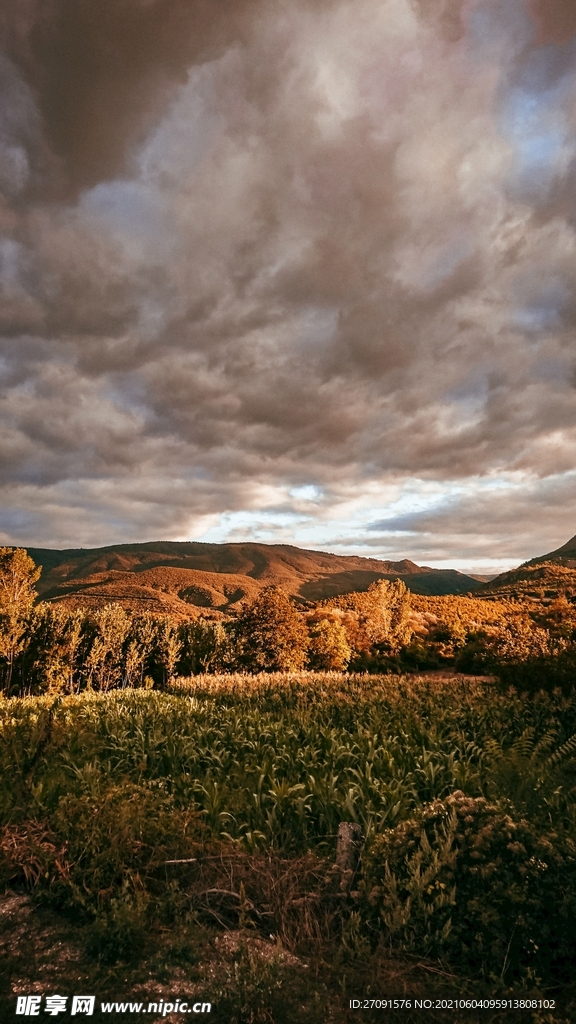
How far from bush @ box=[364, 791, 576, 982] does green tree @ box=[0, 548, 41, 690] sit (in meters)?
56.0

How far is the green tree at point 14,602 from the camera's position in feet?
170

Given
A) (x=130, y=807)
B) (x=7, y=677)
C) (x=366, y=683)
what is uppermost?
(x=130, y=807)

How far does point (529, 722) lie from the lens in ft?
38.1

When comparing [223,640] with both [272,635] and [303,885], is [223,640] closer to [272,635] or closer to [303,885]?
[272,635]

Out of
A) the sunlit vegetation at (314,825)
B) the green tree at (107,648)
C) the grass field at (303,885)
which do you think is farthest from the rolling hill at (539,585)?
the grass field at (303,885)

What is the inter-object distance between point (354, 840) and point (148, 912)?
2.08 metres

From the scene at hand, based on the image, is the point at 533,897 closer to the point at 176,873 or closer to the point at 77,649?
the point at 176,873

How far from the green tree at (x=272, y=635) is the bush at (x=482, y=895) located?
40.7 meters

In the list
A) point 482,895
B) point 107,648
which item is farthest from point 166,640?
point 482,895

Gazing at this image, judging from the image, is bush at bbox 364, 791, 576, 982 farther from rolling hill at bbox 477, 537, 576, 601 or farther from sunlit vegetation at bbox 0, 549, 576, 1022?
rolling hill at bbox 477, 537, 576, 601

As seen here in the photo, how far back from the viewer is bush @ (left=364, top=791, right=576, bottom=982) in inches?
152

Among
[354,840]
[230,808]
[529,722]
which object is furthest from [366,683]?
[354,840]

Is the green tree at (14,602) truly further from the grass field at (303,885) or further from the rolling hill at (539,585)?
the rolling hill at (539,585)

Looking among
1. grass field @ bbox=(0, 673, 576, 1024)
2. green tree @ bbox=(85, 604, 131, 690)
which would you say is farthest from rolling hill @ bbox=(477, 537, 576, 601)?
grass field @ bbox=(0, 673, 576, 1024)
